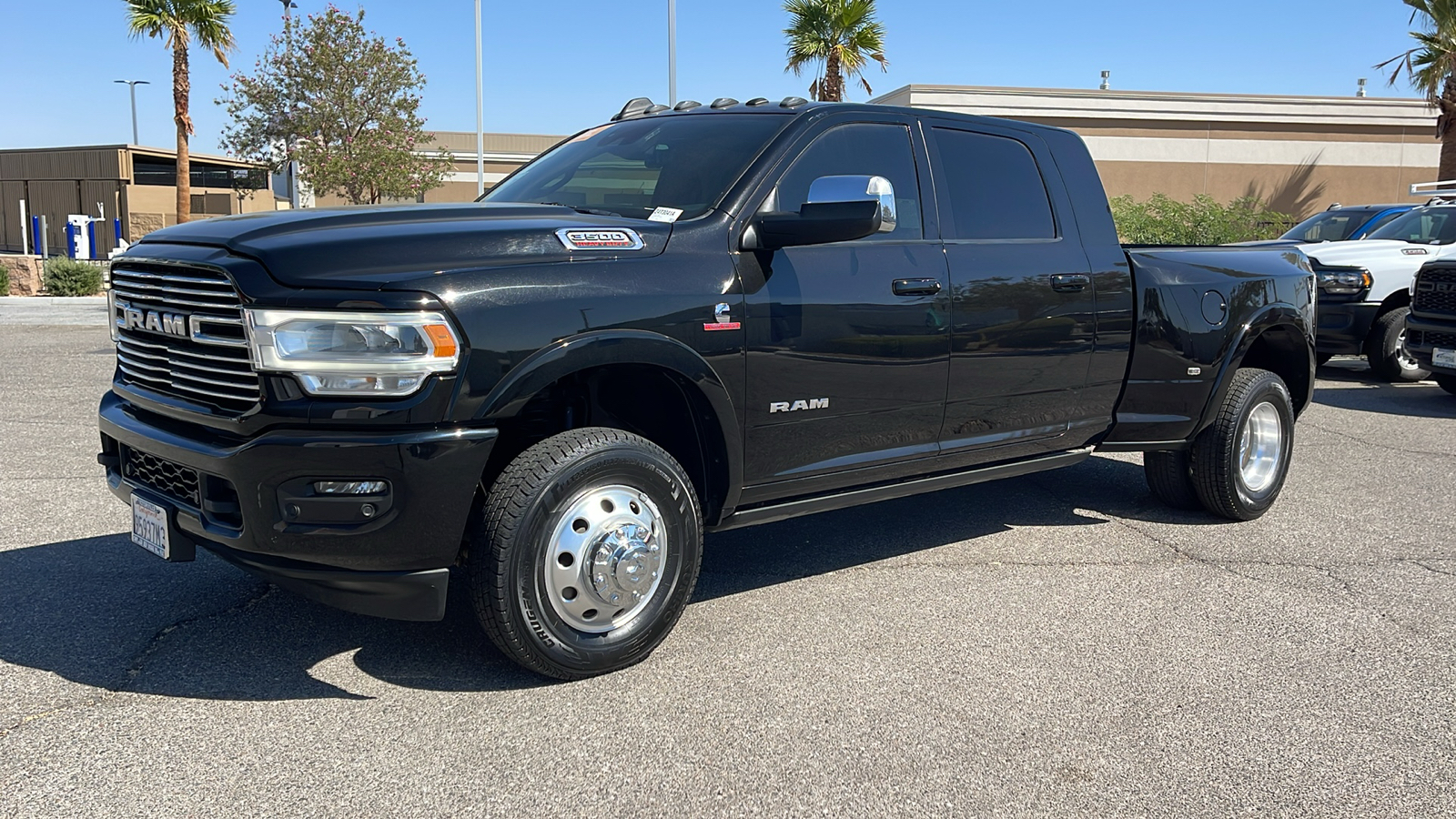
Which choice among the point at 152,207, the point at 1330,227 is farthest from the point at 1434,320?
the point at 152,207

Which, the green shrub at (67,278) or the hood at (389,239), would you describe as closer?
the hood at (389,239)

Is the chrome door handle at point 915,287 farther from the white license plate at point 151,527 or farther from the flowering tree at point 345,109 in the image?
the flowering tree at point 345,109

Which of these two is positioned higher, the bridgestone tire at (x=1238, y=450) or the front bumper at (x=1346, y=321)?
the front bumper at (x=1346, y=321)

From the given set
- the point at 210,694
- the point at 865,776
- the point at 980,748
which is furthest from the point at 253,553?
the point at 980,748

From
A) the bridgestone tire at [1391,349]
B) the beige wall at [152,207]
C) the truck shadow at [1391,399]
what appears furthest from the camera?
the beige wall at [152,207]

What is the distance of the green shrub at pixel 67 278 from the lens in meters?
22.5

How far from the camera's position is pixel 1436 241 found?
41.9ft

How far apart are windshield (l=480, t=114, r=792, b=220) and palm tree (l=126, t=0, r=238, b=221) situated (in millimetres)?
23682

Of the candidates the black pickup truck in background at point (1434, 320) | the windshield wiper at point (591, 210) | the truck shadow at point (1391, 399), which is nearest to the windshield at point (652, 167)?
the windshield wiper at point (591, 210)

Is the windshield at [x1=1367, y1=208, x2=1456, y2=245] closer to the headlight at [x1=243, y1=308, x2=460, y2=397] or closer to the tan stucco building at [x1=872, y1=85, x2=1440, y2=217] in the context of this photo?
the headlight at [x1=243, y1=308, x2=460, y2=397]

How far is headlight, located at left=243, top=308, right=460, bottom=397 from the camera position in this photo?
3.33m

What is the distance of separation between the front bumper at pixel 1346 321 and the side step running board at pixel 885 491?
7883 mm

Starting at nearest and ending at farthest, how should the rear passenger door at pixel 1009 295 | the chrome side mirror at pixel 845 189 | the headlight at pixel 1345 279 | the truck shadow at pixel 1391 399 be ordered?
the chrome side mirror at pixel 845 189 < the rear passenger door at pixel 1009 295 < the truck shadow at pixel 1391 399 < the headlight at pixel 1345 279

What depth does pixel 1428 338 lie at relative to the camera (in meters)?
10.7
